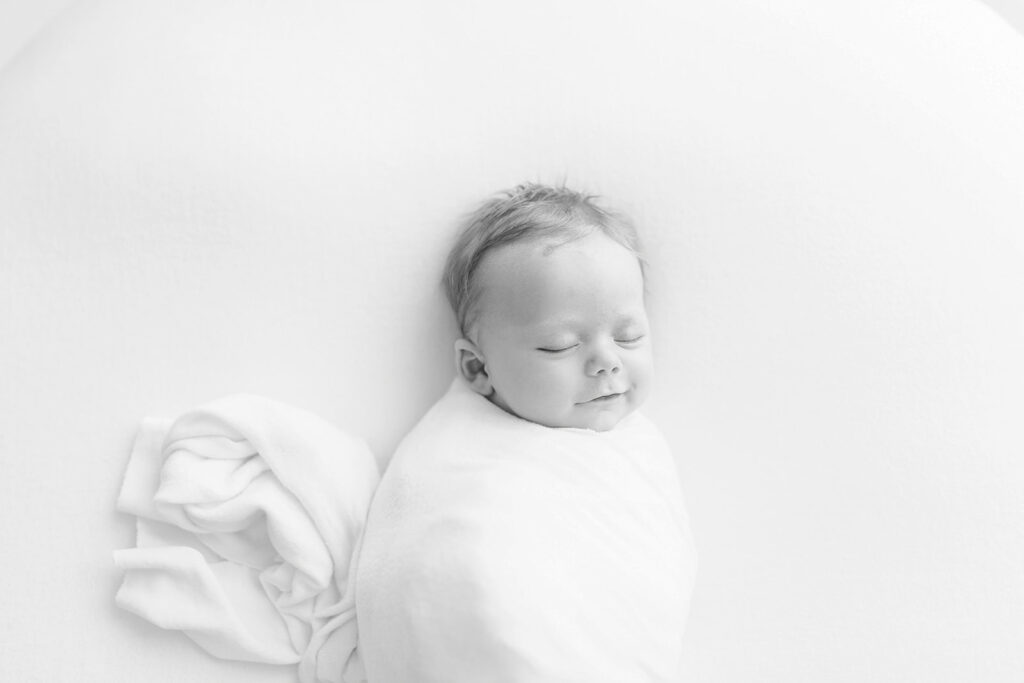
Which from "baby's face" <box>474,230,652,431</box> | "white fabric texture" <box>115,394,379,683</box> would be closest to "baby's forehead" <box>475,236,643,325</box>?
"baby's face" <box>474,230,652,431</box>

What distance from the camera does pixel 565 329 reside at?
1330mm

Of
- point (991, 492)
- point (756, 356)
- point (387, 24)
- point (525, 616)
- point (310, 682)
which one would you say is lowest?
point (310, 682)

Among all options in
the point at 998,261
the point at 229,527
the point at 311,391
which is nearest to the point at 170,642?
the point at 229,527

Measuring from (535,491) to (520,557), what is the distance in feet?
0.30

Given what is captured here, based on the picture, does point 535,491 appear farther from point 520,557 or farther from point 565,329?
point 565,329

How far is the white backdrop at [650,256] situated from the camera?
4.51 feet

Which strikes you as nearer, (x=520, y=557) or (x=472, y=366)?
(x=520, y=557)

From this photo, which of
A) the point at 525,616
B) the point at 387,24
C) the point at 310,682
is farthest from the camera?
the point at 387,24

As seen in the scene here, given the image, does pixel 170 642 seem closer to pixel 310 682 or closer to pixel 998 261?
pixel 310 682

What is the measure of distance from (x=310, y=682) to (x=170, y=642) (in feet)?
0.55

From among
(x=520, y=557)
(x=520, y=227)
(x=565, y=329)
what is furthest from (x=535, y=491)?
(x=520, y=227)

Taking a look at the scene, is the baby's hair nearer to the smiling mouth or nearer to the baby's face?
the baby's face

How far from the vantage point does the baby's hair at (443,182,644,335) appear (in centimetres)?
136

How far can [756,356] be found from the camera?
1452 mm
